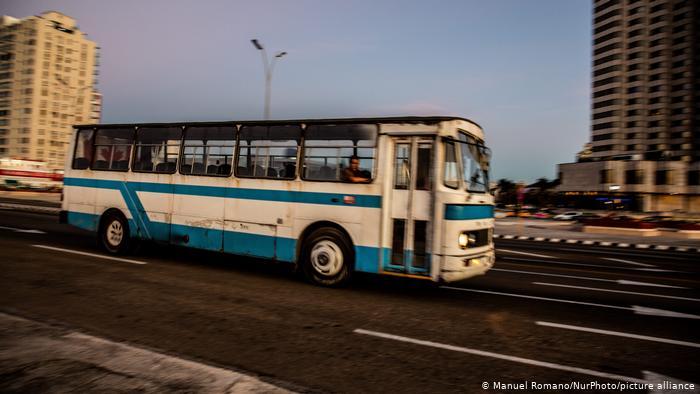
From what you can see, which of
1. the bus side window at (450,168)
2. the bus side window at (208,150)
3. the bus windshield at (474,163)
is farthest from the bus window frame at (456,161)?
the bus side window at (208,150)

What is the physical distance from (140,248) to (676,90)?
112557 mm

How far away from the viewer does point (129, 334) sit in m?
4.96

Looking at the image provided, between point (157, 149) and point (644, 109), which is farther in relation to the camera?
point (644, 109)

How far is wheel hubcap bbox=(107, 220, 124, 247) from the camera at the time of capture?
10.4 metres

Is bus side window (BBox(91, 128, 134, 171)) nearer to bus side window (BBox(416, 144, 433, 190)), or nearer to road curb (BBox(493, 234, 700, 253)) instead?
bus side window (BBox(416, 144, 433, 190))

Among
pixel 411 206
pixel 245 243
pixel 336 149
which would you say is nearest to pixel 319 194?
pixel 336 149

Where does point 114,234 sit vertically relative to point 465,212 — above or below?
below

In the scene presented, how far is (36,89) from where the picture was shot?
364 ft

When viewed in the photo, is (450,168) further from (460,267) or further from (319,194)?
(319,194)

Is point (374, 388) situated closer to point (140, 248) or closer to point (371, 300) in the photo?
point (371, 300)

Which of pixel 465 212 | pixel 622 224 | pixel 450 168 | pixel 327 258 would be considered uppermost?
pixel 450 168

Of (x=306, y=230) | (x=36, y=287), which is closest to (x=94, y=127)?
(x=36, y=287)

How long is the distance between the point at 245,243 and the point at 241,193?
103 centimetres

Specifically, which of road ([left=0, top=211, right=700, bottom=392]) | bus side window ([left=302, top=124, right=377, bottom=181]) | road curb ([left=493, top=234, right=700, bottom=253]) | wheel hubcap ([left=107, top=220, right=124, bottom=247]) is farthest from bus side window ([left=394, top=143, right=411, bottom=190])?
road curb ([left=493, top=234, right=700, bottom=253])
